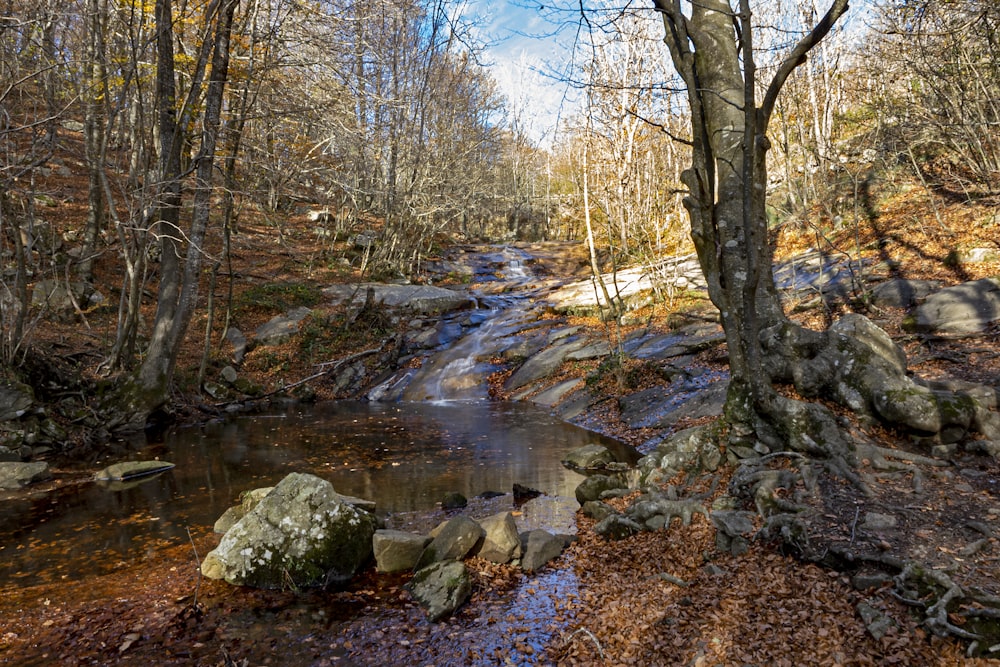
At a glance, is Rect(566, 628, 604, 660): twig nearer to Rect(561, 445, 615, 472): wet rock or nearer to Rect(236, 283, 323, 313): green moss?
Rect(561, 445, 615, 472): wet rock

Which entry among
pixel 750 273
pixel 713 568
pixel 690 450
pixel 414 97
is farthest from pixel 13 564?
pixel 414 97

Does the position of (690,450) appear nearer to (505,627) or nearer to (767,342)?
(767,342)

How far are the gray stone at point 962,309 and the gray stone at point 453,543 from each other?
10169mm

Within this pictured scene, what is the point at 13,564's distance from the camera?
613cm

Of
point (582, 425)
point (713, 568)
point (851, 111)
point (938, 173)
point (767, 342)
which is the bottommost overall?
point (582, 425)

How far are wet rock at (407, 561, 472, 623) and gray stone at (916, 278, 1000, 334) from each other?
1061 centimetres

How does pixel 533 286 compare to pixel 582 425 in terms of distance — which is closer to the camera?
pixel 582 425

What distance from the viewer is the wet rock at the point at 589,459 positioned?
941 centimetres

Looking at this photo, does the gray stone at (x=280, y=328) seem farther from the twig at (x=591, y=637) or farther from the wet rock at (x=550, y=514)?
the twig at (x=591, y=637)

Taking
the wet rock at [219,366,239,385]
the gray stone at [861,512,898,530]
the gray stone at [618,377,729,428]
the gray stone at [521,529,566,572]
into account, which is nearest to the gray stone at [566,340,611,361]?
the gray stone at [618,377,729,428]

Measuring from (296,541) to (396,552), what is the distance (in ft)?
3.39

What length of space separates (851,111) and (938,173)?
6.97 metres

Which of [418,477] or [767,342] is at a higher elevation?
[767,342]

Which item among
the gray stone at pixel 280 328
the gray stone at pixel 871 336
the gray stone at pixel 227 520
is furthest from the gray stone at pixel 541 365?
the gray stone at pixel 227 520
